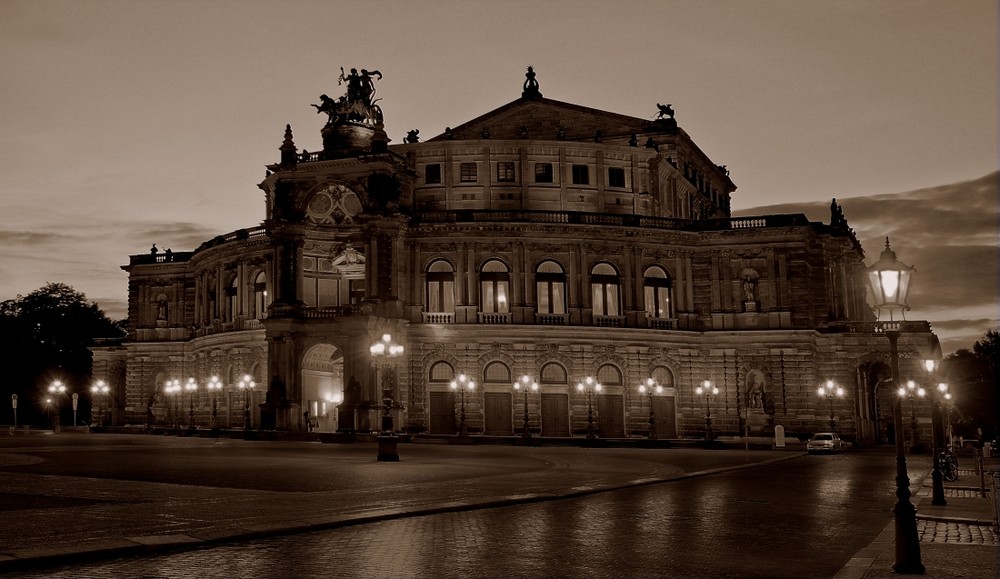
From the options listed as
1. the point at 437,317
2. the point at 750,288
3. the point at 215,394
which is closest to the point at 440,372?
the point at 437,317

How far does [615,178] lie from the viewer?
255 ft

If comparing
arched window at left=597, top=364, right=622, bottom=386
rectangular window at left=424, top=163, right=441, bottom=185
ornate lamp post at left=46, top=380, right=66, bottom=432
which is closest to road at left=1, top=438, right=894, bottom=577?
arched window at left=597, top=364, right=622, bottom=386

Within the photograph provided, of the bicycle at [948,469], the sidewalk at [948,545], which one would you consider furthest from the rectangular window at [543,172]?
the sidewalk at [948,545]

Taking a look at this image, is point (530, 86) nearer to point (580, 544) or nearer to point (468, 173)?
point (468, 173)

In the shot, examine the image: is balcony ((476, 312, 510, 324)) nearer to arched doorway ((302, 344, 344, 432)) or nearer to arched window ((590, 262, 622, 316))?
→ arched window ((590, 262, 622, 316))

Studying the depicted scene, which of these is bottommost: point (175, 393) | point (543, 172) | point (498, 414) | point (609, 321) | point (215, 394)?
point (498, 414)

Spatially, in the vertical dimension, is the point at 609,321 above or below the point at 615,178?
below

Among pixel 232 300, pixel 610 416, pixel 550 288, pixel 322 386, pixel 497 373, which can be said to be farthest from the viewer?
pixel 232 300

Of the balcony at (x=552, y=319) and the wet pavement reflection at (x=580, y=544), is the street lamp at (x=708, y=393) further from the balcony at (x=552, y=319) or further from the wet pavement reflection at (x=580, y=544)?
the wet pavement reflection at (x=580, y=544)

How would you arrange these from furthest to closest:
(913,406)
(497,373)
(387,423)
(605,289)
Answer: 1. (605,289)
2. (497,373)
3. (913,406)
4. (387,423)

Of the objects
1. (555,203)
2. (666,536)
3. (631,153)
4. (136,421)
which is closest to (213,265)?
(136,421)

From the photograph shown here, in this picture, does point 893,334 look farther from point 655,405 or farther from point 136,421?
point 136,421

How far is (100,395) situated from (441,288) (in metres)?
39.1

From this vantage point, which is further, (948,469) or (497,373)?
(497,373)
